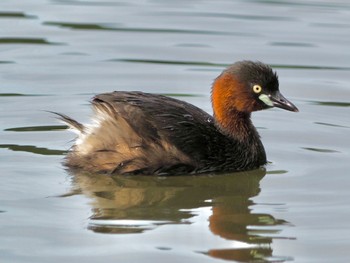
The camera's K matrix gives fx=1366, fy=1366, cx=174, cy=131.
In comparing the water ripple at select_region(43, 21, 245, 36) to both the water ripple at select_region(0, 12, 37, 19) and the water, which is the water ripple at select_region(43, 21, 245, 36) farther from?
the water ripple at select_region(0, 12, 37, 19)

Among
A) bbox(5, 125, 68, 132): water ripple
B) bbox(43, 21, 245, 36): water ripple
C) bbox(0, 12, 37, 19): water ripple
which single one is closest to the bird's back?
bbox(5, 125, 68, 132): water ripple

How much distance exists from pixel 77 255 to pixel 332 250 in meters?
1.49

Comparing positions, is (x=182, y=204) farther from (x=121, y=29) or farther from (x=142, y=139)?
(x=121, y=29)

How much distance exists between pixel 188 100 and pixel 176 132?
1.91 m

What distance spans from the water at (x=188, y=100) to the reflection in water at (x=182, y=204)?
0.05 feet

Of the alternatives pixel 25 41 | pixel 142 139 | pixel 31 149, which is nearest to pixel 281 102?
pixel 142 139

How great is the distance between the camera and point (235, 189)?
31.3 ft

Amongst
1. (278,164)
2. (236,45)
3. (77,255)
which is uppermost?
(236,45)

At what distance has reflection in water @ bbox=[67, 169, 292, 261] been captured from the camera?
8297 mm

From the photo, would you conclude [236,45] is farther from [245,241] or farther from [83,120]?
[245,241]

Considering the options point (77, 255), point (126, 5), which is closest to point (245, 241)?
point (77, 255)

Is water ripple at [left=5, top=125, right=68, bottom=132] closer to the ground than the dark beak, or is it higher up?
closer to the ground

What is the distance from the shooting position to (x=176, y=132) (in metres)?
9.60

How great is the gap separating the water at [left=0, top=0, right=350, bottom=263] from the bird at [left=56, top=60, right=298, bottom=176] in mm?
104
